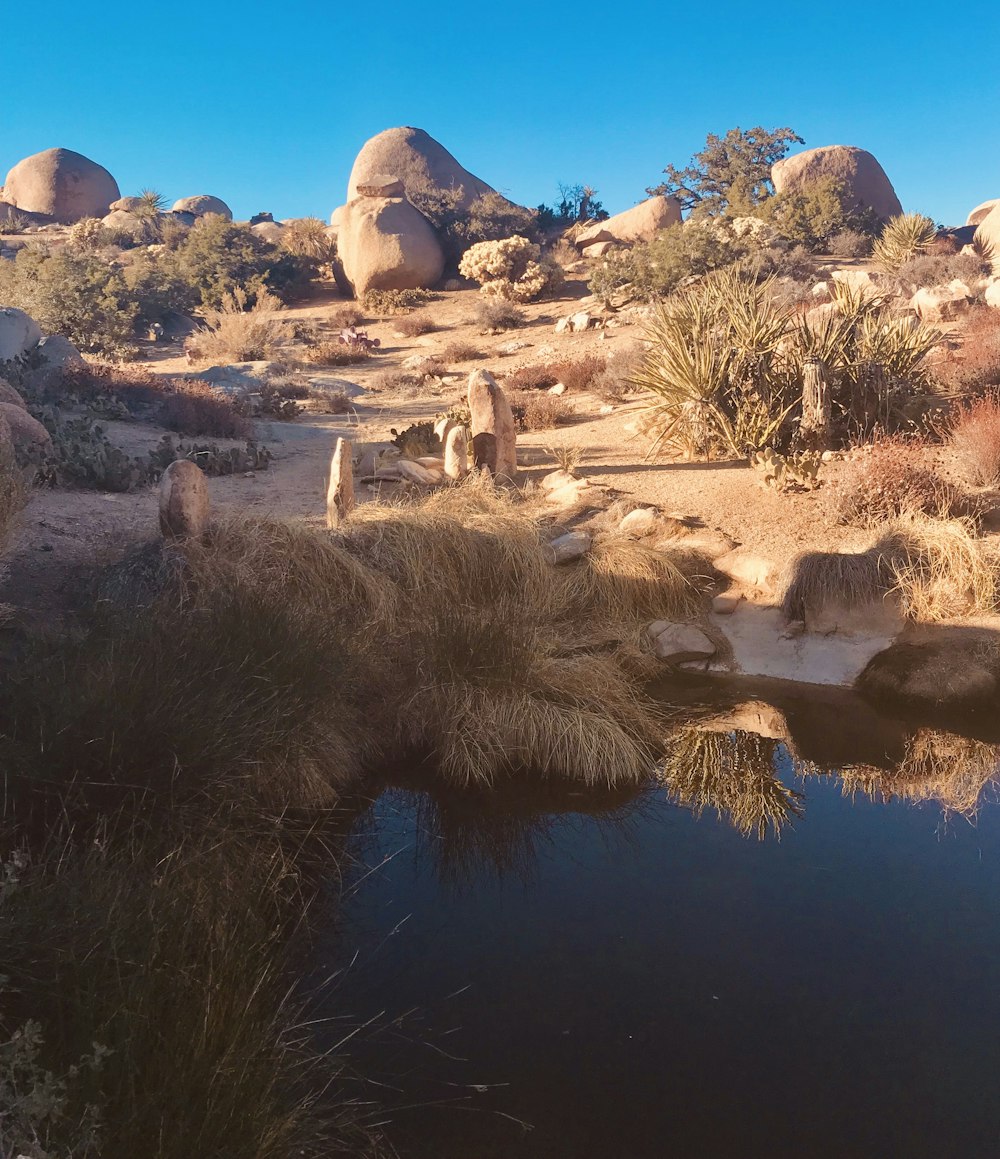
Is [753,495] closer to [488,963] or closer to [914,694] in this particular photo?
[914,694]

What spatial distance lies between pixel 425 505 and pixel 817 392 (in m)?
4.22

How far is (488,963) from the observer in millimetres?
4242

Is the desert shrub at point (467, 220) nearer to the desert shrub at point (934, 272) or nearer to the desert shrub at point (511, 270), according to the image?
the desert shrub at point (511, 270)

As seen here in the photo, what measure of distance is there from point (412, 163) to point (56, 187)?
619 inches

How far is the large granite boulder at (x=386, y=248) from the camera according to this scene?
2623 cm

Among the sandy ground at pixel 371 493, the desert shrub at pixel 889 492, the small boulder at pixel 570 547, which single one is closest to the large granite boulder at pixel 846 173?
the sandy ground at pixel 371 493

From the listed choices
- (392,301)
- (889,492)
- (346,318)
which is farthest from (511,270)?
(889,492)

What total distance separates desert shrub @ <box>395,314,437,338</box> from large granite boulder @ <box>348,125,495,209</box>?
16.9 metres

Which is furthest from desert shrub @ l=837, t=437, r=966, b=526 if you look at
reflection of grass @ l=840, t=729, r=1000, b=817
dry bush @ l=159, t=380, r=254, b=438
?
dry bush @ l=159, t=380, r=254, b=438

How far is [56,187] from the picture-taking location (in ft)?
137

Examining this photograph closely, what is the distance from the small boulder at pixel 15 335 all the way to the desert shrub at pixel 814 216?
17.4 meters

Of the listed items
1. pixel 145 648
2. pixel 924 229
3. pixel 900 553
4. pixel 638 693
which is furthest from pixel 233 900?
pixel 924 229

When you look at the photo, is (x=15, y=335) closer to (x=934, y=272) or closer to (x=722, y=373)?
(x=722, y=373)

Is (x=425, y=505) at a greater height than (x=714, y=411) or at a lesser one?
lesser
